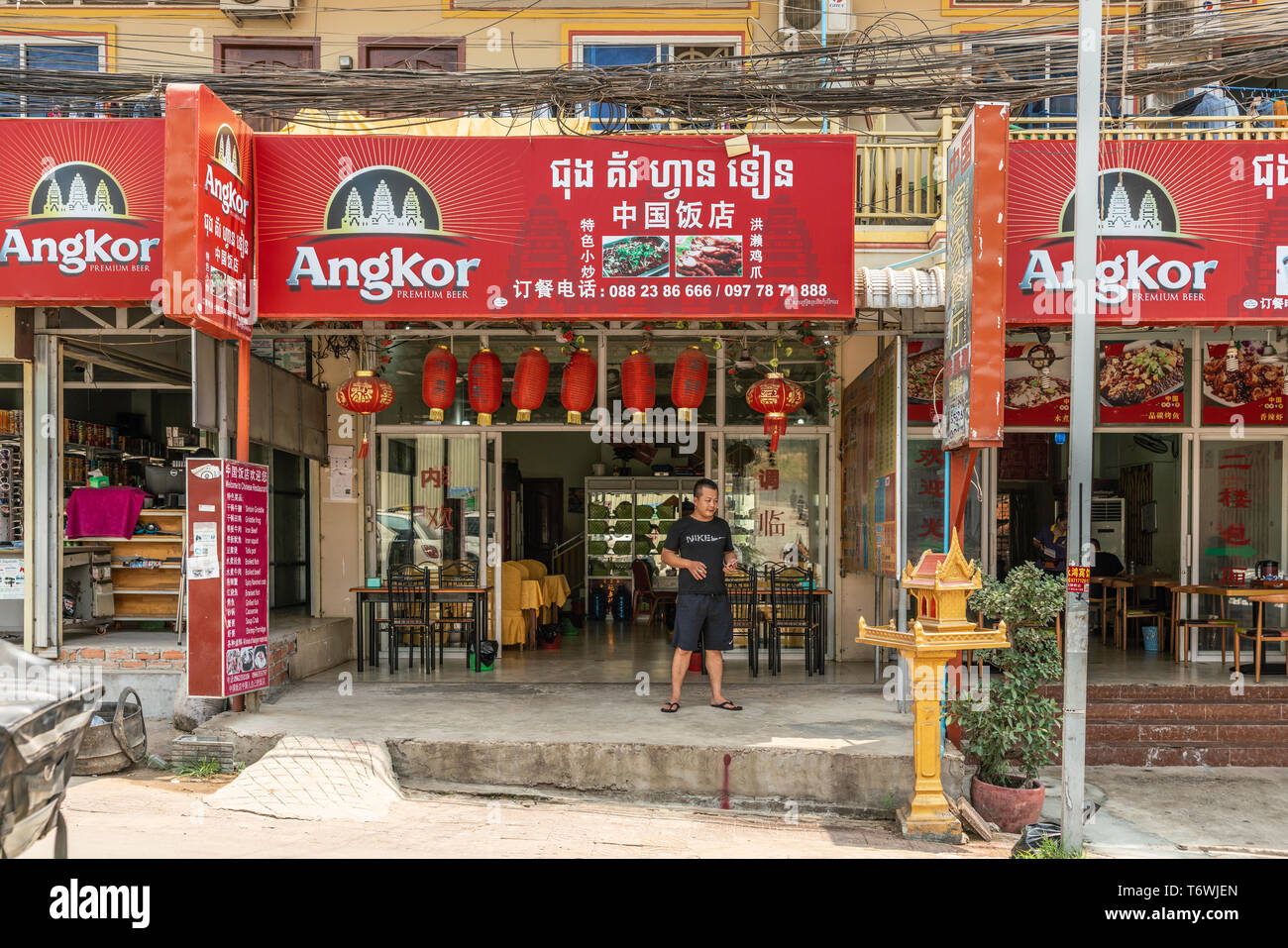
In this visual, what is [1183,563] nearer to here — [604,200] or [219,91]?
[604,200]

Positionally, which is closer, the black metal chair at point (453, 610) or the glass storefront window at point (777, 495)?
the black metal chair at point (453, 610)

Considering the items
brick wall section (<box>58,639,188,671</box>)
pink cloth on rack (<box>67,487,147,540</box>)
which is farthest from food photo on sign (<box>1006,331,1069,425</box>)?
pink cloth on rack (<box>67,487,147,540</box>)

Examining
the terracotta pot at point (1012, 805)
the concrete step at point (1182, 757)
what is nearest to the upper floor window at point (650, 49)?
the concrete step at point (1182, 757)

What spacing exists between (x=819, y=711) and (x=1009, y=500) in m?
8.29

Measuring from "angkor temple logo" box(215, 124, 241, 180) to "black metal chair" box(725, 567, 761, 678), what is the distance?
550cm

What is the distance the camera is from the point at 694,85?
8266 mm

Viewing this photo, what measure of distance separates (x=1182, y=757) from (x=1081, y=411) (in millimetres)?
4140

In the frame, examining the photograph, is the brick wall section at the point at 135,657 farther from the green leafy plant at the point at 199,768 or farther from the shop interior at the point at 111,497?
the green leafy plant at the point at 199,768

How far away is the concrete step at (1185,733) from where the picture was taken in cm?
816

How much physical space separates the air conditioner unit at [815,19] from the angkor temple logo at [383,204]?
188 inches

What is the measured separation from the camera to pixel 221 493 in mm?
7141

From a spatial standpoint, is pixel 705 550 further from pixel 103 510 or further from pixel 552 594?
pixel 103 510

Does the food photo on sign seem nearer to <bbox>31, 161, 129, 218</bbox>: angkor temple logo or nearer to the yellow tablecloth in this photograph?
the yellow tablecloth

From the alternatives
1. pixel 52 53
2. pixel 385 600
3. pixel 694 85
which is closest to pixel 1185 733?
pixel 694 85
